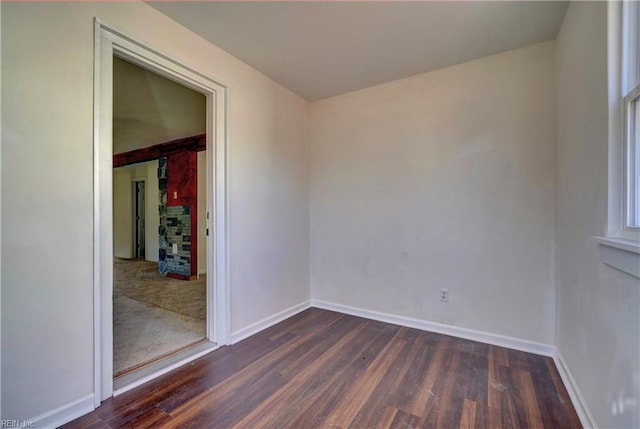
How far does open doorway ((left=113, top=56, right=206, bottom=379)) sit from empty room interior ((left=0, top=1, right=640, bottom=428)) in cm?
5

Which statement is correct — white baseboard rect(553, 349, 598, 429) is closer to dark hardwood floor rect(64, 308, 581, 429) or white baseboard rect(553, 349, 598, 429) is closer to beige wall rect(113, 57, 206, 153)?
dark hardwood floor rect(64, 308, 581, 429)

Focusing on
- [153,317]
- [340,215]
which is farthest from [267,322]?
[340,215]

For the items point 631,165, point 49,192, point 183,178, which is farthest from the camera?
point 183,178

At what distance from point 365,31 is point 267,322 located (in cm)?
268

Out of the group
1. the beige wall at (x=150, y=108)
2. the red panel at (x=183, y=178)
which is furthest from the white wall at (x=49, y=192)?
the red panel at (x=183, y=178)

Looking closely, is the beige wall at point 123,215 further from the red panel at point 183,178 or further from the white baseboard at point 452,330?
the white baseboard at point 452,330

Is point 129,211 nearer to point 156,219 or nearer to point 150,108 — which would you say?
point 156,219

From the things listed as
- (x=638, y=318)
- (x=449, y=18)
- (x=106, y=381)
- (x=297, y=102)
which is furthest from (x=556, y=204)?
(x=106, y=381)

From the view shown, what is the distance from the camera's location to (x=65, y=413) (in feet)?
4.93

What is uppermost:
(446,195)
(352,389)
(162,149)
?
(162,149)

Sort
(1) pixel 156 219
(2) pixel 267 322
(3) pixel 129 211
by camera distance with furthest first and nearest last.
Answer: (3) pixel 129 211, (1) pixel 156 219, (2) pixel 267 322

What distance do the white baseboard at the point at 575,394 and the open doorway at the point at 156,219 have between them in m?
2.61

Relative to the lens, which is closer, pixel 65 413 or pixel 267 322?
pixel 65 413

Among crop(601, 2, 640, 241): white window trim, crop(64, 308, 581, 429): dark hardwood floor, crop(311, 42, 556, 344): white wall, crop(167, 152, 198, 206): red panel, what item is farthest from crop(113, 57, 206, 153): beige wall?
crop(601, 2, 640, 241): white window trim
